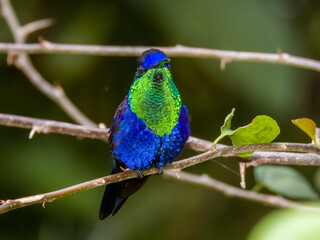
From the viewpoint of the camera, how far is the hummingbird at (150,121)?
1214 mm

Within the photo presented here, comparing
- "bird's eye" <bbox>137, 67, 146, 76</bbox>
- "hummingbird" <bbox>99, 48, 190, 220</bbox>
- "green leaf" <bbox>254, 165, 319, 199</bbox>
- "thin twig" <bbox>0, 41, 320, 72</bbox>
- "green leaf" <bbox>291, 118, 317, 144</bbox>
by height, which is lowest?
"green leaf" <bbox>291, 118, 317, 144</bbox>

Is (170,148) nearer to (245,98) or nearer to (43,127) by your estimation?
(43,127)

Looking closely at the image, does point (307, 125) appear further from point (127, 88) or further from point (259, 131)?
point (127, 88)

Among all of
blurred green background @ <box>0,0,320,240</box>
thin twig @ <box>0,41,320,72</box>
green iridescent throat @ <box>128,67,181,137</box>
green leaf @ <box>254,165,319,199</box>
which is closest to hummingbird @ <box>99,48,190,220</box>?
green iridescent throat @ <box>128,67,181,137</box>

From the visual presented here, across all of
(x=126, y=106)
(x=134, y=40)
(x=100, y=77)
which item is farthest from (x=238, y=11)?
(x=126, y=106)

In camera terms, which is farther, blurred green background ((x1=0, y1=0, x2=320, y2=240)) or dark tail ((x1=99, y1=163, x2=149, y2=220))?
blurred green background ((x1=0, y1=0, x2=320, y2=240))

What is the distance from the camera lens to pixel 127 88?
294 centimetres

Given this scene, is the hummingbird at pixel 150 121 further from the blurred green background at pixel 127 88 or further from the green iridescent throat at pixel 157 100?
the blurred green background at pixel 127 88

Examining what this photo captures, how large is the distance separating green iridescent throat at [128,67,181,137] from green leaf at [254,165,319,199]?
726mm

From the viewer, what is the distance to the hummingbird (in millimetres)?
1214

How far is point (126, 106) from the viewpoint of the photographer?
1.35 meters

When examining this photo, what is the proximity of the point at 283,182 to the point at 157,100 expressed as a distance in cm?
87

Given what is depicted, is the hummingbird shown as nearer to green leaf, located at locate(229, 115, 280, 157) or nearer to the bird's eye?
the bird's eye

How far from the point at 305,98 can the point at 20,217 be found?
1.93 metres
